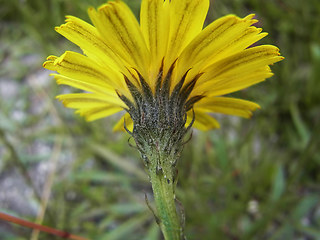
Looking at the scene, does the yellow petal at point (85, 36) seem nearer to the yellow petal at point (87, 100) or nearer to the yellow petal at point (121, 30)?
the yellow petal at point (121, 30)

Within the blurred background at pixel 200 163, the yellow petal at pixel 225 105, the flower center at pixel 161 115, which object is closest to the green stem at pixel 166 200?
the flower center at pixel 161 115

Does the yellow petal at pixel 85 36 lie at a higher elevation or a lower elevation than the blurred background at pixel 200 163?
higher

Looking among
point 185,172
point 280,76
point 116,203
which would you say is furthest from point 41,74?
point 280,76

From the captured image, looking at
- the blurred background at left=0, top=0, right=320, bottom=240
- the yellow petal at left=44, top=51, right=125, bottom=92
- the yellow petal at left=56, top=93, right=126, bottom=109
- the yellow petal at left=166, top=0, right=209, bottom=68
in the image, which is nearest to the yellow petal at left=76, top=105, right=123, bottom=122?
the yellow petal at left=56, top=93, right=126, bottom=109

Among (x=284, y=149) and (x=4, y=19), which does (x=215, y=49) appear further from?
(x=4, y=19)

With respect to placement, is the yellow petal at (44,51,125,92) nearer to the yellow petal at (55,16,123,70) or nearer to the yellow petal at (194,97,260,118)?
the yellow petal at (55,16,123,70)

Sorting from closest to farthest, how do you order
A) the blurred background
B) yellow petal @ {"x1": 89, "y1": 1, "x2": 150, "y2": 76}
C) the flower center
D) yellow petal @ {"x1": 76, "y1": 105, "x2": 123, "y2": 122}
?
yellow petal @ {"x1": 89, "y1": 1, "x2": 150, "y2": 76} → the flower center → yellow petal @ {"x1": 76, "y1": 105, "x2": 123, "y2": 122} → the blurred background

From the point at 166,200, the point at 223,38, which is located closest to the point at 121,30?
the point at 223,38
